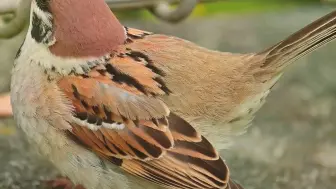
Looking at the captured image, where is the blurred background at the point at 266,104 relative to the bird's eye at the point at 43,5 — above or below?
below

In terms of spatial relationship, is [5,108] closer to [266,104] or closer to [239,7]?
[266,104]

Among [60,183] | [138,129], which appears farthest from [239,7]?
[138,129]

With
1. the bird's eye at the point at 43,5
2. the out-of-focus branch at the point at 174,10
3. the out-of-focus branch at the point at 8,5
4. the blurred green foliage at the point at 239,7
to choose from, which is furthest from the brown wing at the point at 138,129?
the blurred green foliage at the point at 239,7

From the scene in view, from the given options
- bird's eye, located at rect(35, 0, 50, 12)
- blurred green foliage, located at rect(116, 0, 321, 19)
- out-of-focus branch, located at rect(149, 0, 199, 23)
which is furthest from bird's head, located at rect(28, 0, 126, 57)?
blurred green foliage, located at rect(116, 0, 321, 19)

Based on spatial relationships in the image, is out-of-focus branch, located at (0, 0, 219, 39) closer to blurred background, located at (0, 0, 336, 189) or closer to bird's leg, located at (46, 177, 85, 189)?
blurred background, located at (0, 0, 336, 189)

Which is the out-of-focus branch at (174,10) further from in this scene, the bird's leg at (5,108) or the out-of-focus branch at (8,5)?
the bird's leg at (5,108)
